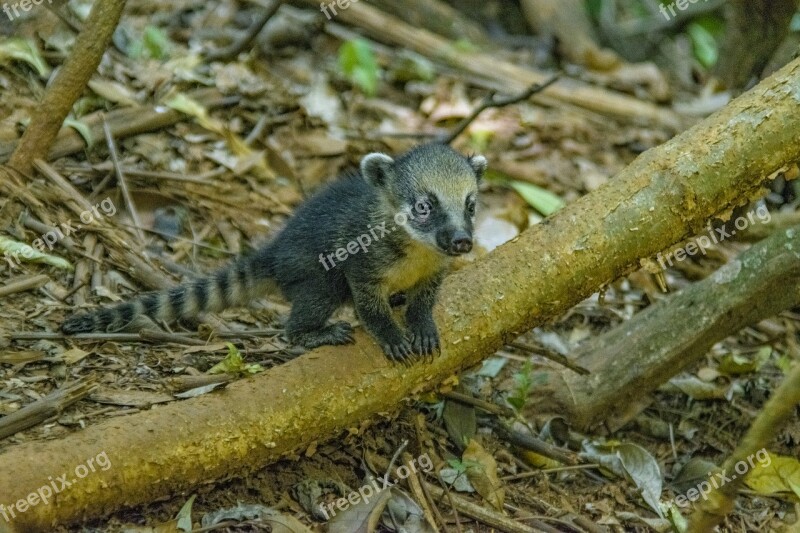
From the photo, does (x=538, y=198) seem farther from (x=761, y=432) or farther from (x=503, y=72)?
(x=761, y=432)

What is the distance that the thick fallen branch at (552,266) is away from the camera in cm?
438

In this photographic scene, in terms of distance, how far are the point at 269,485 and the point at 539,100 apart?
6911 millimetres

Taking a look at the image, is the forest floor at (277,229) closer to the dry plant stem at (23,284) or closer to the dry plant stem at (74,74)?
the dry plant stem at (23,284)

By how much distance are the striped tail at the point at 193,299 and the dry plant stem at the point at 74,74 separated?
1.35 meters

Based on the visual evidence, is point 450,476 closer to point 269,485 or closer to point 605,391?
point 269,485

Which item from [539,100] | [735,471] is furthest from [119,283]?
[539,100]

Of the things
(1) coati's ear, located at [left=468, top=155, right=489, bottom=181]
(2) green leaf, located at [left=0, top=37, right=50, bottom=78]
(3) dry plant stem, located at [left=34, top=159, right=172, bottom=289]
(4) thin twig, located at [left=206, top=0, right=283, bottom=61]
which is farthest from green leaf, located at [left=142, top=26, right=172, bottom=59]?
(1) coati's ear, located at [left=468, top=155, right=489, bottom=181]

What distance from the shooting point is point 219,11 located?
10016 millimetres

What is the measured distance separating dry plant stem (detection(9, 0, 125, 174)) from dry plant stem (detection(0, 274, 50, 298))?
1.04 meters

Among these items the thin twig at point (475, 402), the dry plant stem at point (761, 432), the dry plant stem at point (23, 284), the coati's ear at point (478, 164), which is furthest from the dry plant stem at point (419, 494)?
the dry plant stem at point (23, 284)

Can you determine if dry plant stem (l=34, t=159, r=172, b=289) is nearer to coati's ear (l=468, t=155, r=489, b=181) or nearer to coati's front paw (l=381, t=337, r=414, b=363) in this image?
coati's front paw (l=381, t=337, r=414, b=363)

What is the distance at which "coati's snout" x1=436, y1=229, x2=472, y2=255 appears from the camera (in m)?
5.03

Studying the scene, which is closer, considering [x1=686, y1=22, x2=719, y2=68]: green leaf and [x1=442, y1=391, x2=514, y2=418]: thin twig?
[x1=442, y1=391, x2=514, y2=418]: thin twig

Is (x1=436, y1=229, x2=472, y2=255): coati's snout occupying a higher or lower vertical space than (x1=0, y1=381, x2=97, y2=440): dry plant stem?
lower
